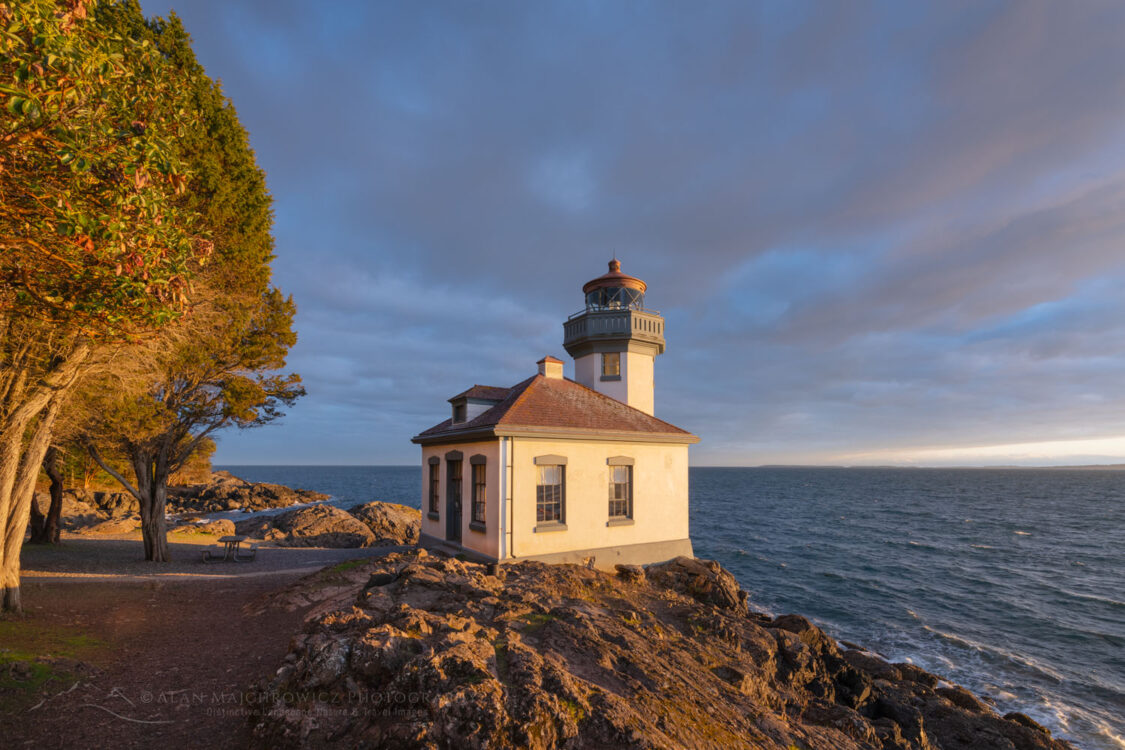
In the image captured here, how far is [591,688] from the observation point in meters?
5.77

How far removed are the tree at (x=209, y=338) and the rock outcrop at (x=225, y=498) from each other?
33290 millimetres

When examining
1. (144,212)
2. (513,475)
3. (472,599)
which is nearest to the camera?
(144,212)

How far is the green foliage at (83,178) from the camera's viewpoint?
4.40m

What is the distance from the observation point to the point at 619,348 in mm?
19672

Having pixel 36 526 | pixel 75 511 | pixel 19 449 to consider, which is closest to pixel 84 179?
pixel 19 449

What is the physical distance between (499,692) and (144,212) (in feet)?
21.8

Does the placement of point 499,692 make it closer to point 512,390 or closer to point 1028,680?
point 512,390

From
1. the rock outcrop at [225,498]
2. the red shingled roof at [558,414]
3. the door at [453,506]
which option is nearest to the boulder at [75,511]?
the rock outcrop at [225,498]

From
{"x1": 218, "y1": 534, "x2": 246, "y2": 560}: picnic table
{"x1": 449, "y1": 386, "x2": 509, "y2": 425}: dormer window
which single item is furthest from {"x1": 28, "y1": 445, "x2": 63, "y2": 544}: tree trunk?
{"x1": 449, "y1": 386, "x2": 509, "y2": 425}: dormer window

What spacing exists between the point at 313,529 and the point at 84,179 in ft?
75.3

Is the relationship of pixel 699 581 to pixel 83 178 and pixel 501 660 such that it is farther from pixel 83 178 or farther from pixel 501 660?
pixel 83 178

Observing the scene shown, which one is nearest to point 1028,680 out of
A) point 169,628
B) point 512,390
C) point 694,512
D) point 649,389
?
point 649,389

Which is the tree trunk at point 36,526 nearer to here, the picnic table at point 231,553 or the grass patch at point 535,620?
the picnic table at point 231,553

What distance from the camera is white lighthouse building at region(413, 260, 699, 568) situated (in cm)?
1375
